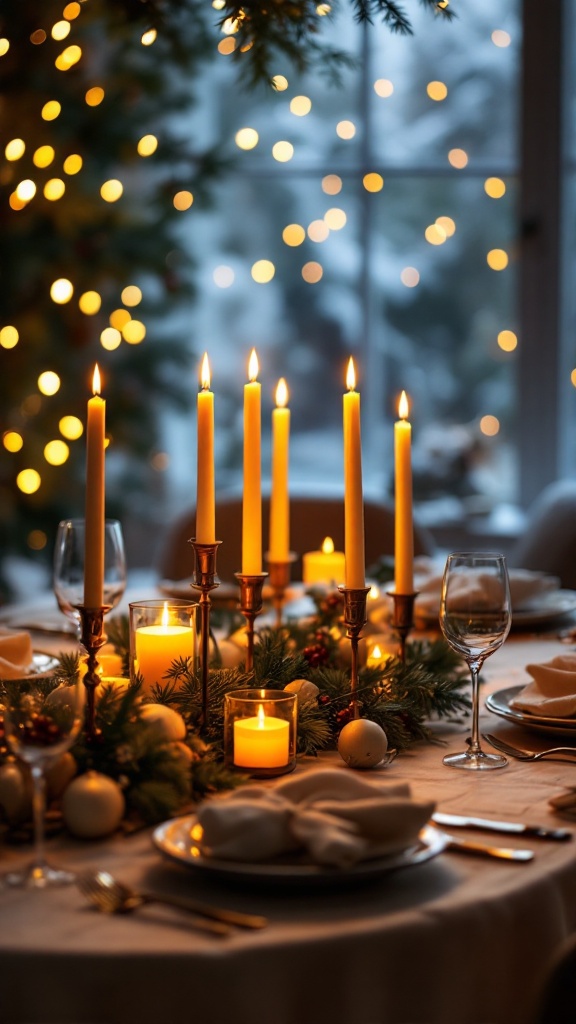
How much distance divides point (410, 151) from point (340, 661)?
3009 mm

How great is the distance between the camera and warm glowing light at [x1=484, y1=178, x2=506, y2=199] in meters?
4.03

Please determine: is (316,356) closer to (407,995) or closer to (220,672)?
(220,672)

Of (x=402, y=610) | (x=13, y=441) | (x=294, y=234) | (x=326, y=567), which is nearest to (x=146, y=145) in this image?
(x=294, y=234)

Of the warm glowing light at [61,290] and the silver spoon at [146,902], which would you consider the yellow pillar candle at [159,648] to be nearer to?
the silver spoon at [146,902]

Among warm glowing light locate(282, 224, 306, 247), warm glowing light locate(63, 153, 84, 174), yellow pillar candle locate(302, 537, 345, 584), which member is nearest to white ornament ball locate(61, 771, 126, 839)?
yellow pillar candle locate(302, 537, 345, 584)

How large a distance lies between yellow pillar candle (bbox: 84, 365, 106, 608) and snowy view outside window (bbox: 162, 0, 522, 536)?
2930mm

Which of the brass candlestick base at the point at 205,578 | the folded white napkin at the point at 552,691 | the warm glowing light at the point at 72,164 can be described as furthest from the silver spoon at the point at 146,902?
the warm glowing light at the point at 72,164

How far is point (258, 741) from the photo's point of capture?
1.10 metres

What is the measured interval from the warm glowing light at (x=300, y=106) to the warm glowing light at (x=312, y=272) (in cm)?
51

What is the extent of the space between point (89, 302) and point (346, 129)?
44.3 inches

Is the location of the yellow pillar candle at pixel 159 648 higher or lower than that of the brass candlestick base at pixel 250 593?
lower

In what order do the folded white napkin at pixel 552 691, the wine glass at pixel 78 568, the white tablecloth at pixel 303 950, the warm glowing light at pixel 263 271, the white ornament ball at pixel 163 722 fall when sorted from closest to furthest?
1. the white tablecloth at pixel 303 950
2. the white ornament ball at pixel 163 722
3. the folded white napkin at pixel 552 691
4. the wine glass at pixel 78 568
5. the warm glowing light at pixel 263 271

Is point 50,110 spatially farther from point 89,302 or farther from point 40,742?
point 40,742

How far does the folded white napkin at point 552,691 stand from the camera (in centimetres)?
125
